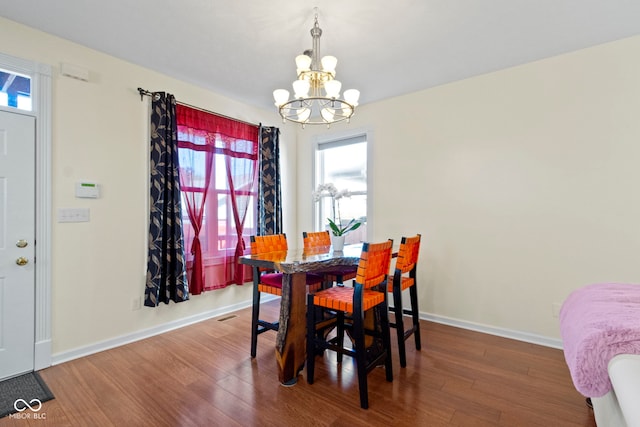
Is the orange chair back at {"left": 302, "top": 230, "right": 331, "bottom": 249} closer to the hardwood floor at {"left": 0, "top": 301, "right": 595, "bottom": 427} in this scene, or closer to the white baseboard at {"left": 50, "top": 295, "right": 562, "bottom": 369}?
the hardwood floor at {"left": 0, "top": 301, "right": 595, "bottom": 427}

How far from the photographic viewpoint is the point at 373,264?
207 centimetres

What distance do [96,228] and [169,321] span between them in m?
1.18

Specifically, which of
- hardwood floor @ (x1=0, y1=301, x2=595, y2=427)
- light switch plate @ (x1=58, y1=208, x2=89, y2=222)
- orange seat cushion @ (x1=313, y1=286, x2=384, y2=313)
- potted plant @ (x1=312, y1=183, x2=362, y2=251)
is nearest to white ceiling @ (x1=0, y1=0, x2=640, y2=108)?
potted plant @ (x1=312, y1=183, x2=362, y2=251)

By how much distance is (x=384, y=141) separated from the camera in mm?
3838

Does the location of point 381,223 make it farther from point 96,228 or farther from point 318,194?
point 96,228

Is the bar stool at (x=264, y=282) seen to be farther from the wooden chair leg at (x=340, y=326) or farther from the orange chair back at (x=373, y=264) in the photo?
the orange chair back at (x=373, y=264)

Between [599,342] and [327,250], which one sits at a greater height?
[327,250]

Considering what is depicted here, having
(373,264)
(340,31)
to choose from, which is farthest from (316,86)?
(373,264)

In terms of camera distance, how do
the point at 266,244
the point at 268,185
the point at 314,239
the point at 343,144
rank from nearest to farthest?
1. the point at 266,244
2. the point at 314,239
3. the point at 268,185
4. the point at 343,144

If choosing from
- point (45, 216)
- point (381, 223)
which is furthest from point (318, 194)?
point (45, 216)

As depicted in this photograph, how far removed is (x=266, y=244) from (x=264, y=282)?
37 cm

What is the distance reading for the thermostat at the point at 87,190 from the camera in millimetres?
2594

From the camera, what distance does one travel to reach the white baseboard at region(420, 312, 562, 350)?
2.80m

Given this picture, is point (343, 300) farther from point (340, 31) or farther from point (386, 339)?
point (340, 31)
